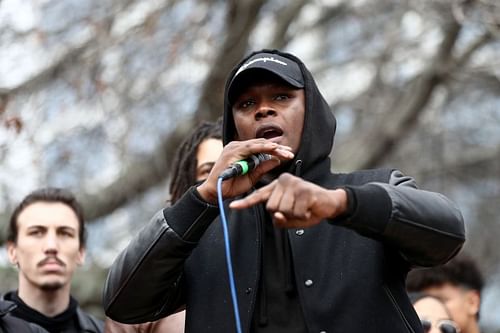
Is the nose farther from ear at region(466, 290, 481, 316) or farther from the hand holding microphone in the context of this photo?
ear at region(466, 290, 481, 316)

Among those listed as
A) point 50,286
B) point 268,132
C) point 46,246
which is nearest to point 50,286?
point 50,286

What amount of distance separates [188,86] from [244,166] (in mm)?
7846

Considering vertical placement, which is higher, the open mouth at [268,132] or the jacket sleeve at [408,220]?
the open mouth at [268,132]

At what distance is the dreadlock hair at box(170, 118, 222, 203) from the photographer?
20.6ft

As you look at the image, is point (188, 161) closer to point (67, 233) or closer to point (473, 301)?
point (67, 233)

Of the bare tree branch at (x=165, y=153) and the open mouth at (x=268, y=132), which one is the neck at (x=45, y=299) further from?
the bare tree branch at (x=165, y=153)

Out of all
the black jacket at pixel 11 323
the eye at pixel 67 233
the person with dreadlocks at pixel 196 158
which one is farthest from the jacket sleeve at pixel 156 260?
the eye at pixel 67 233

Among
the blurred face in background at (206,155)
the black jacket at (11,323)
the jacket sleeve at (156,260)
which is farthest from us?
the blurred face in background at (206,155)

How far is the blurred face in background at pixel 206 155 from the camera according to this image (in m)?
6.21

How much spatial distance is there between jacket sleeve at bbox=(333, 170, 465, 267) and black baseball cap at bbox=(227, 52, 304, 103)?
0.64m

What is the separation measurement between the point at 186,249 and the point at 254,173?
1.25 feet

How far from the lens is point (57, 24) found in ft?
36.3

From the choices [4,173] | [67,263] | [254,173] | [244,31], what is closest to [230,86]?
[254,173]

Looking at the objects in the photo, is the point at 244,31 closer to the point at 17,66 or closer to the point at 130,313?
the point at 17,66
